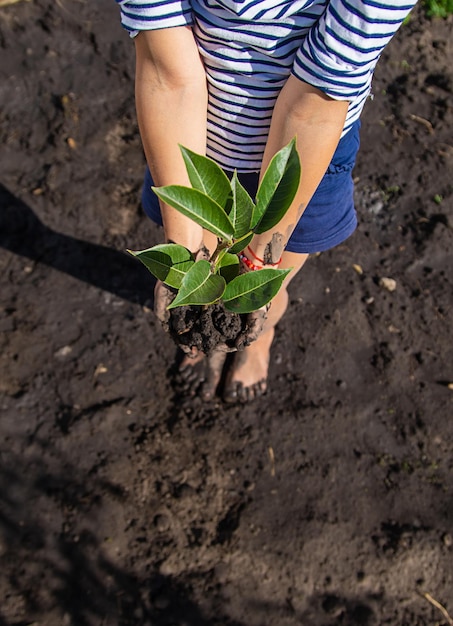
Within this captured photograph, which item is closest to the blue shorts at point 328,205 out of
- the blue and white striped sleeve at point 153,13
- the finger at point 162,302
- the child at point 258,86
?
the child at point 258,86

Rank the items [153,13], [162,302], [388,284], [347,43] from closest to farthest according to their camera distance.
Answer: [347,43] → [153,13] → [162,302] → [388,284]

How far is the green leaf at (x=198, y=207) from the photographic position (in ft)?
3.05

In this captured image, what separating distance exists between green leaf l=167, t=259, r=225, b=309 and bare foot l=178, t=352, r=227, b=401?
128 centimetres

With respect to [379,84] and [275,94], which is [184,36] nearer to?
[275,94]

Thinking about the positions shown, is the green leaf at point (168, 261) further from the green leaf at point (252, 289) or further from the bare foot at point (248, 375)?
the bare foot at point (248, 375)

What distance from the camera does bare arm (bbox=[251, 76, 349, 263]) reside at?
3.93 feet

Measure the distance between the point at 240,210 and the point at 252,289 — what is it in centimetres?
15

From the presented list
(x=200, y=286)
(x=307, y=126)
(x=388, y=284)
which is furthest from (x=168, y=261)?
(x=388, y=284)

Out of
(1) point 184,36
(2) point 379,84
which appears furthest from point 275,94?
(2) point 379,84

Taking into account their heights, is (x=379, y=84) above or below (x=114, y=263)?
above

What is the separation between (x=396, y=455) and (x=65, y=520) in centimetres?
133

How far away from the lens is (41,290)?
8.21 feet

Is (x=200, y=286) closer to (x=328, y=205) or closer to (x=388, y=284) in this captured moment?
(x=328, y=205)

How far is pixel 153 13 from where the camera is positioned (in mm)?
1169
